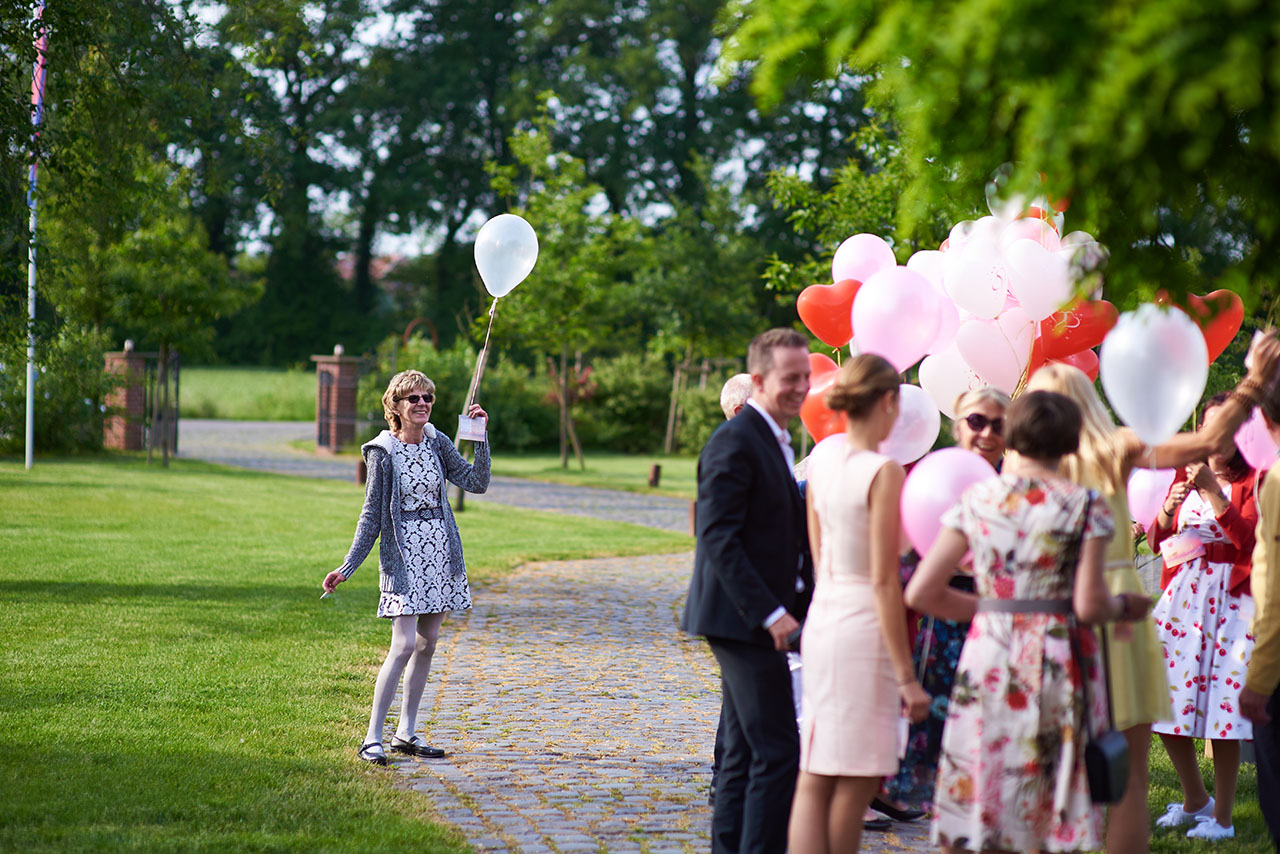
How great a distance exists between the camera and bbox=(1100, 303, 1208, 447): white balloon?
159 inches

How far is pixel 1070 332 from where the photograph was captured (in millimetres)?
6070

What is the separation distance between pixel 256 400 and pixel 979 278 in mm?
39138

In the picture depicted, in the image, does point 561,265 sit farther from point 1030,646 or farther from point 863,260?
point 1030,646

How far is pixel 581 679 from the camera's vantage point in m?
8.38

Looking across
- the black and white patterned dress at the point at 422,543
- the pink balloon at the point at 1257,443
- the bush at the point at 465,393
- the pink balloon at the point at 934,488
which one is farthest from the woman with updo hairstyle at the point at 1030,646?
the bush at the point at 465,393

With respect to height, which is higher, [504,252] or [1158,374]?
[504,252]

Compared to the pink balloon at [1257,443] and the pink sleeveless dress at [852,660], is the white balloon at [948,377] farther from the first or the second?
the pink sleeveless dress at [852,660]

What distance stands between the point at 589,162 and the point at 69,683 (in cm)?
4646

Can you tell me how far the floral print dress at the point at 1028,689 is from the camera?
360 centimetres

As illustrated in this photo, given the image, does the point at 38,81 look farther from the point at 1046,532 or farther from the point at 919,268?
the point at 1046,532

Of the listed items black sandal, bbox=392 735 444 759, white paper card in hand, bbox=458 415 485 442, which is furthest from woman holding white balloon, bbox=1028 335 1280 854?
black sandal, bbox=392 735 444 759

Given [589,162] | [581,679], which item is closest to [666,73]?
[589,162]

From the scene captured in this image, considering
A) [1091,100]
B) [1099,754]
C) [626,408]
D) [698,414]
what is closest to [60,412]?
[626,408]

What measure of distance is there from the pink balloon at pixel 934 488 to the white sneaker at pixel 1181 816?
92.8 inches
